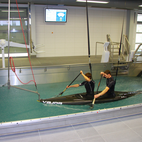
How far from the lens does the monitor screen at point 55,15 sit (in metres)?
6.51

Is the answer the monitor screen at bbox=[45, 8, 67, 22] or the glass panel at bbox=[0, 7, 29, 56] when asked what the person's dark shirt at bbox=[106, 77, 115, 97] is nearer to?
the glass panel at bbox=[0, 7, 29, 56]

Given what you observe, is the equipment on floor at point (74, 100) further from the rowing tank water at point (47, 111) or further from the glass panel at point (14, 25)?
the glass panel at point (14, 25)

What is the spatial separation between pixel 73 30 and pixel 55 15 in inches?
38.2

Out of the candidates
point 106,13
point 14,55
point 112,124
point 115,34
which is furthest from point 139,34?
point 112,124

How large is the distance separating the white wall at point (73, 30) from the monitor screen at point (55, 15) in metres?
0.18

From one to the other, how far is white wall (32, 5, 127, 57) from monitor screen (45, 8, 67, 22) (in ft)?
0.60

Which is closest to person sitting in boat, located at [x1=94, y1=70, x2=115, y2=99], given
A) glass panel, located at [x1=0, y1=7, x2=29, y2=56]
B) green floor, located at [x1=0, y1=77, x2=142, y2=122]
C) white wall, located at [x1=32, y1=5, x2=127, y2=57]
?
green floor, located at [x1=0, y1=77, x2=142, y2=122]

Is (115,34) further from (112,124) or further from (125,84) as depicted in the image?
(112,124)

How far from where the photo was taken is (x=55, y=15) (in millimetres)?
6672

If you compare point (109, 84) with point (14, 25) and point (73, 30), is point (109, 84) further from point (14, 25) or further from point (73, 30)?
point (73, 30)

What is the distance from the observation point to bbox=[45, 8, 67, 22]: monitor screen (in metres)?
6.51

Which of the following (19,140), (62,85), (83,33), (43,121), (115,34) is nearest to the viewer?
(19,140)

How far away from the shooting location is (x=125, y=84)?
→ 18.3 feet

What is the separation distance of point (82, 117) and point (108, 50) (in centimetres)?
430
